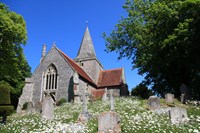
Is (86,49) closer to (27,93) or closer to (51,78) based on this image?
(51,78)

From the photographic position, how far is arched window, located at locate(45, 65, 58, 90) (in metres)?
31.5

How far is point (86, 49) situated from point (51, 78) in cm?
1191

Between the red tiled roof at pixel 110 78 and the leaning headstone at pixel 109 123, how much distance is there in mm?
27355

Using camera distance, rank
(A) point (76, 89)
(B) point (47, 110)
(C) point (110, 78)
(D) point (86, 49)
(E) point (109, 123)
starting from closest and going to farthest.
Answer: (E) point (109, 123) < (B) point (47, 110) < (A) point (76, 89) < (C) point (110, 78) < (D) point (86, 49)

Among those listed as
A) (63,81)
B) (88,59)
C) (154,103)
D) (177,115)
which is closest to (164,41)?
(154,103)

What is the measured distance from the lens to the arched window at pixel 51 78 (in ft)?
103

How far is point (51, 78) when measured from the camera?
32000 millimetres

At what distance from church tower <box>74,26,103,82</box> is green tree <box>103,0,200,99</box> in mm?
9461

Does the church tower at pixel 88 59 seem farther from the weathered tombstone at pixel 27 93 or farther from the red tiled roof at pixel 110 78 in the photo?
the weathered tombstone at pixel 27 93

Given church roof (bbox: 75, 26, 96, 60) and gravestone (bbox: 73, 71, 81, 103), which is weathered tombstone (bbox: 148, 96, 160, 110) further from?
church roof (bbox: 75, 26, 96, 60)

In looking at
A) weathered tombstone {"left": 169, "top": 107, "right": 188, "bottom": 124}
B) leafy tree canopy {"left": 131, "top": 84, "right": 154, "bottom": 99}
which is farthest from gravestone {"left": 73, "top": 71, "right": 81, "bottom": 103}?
weathered tombstone {"left": 169, "top": 107, "right": 188, "bottom": 124}

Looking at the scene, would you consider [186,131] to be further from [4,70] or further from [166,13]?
[4,70]

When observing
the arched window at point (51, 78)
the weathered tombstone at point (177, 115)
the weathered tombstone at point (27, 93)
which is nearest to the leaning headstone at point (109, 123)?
the weathered tombstone at point (177, 115)

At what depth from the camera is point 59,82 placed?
102 ft
